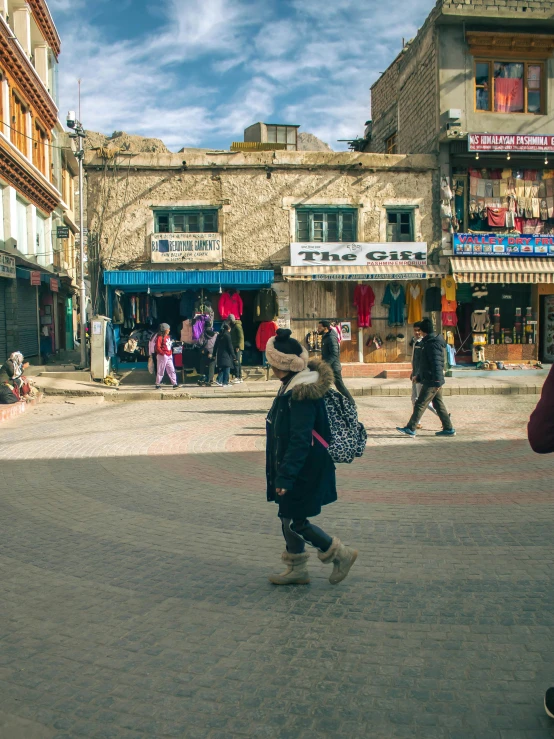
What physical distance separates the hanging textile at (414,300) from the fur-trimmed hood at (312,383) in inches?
658

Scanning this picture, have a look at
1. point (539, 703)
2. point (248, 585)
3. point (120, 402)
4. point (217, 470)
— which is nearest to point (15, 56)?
point (120, 402)

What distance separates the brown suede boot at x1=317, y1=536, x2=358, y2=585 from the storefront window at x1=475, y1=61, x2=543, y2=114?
19.6 metres

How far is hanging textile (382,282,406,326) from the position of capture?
20.5 meters

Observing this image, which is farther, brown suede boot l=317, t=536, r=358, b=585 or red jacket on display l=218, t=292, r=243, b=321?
red jacket on display l=218, t=292, r=243, b=321

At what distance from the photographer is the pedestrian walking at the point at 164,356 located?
1742 cm

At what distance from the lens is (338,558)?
4496 millimetres

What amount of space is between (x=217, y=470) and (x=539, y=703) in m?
5.54

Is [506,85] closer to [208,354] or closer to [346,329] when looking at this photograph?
[346,329]

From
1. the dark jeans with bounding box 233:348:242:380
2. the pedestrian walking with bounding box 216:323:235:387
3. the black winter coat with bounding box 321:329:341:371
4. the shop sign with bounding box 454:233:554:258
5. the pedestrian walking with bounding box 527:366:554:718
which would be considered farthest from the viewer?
the shop sign with bounding box 454:233:554:258

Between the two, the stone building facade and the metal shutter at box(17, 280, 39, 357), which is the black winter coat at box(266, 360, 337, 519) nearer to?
the stone building facade

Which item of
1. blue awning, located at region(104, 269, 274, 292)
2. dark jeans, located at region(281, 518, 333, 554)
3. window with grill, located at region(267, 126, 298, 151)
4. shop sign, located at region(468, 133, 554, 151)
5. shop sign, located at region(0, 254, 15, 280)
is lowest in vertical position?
dark jeans, located at region(281, 518, 333, 554)

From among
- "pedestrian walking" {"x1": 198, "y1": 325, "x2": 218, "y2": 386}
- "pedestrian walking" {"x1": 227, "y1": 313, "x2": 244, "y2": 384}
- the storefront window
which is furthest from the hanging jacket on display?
the storefront window

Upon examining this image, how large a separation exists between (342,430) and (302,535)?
0.77m

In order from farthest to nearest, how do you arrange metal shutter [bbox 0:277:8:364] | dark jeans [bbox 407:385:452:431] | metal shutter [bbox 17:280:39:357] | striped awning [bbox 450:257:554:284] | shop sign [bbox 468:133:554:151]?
1. metal shutter [bbox 17:280:39:357]
2. metal shutter [bbox 0:277:8:364]
3. striped awning [bbox 450:257:554:284]
4. shop sign [bbox 468:133:554:151]
5. dark jeans [bbox 407:385:452:431]
